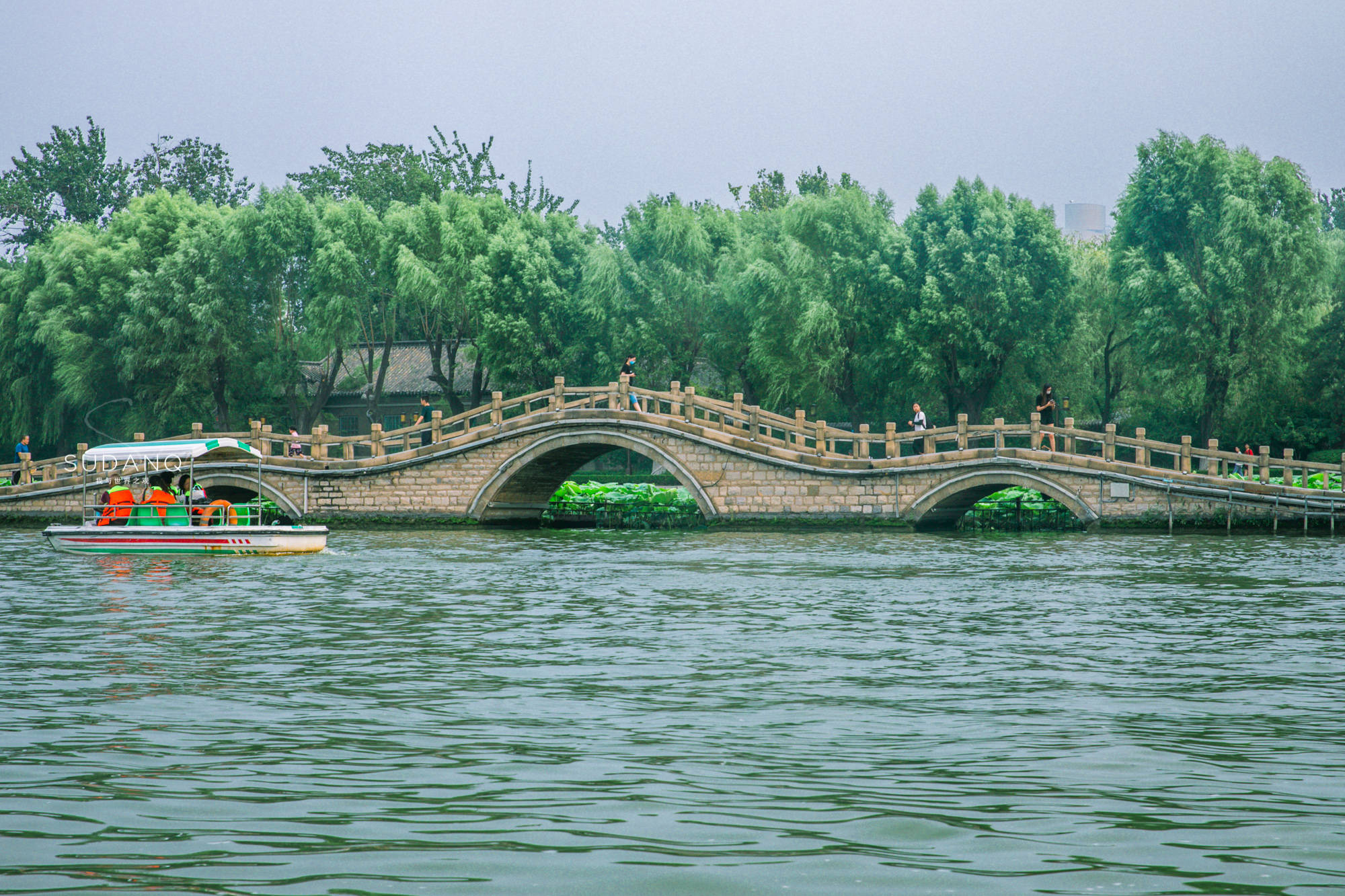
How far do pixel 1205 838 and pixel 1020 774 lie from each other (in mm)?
1409

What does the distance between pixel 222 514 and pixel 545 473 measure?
33.4 feet

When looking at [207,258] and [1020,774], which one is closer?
[1020,774]

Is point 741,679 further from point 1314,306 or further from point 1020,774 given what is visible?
point 1314,306

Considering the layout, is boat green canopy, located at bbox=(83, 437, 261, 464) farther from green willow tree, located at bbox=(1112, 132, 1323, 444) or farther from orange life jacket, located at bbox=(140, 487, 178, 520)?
green willow tree, located at bbox=(1112, 132, 1323, 444)

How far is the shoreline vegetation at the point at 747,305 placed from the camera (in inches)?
1459

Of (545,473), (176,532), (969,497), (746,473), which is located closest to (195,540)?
(176,532)

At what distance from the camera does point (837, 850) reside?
6.21 meters

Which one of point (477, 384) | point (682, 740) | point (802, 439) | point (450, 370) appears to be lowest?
point (682, 740)

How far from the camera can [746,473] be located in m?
30.3

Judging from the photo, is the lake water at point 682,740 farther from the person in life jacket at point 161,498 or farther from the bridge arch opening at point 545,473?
the bridge arch opening at point 545,473

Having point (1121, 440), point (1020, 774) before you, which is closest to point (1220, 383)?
point (1121, 440)

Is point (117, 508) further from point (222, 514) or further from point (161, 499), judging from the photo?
point (222, 514)

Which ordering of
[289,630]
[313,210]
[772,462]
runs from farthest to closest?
[313,210] → [772,462] → [289,630]

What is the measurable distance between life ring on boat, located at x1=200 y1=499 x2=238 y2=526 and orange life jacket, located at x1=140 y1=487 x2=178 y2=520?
1.96ft
